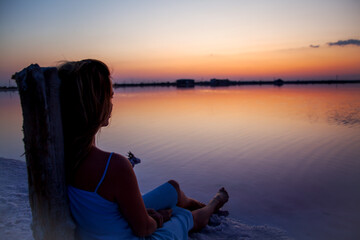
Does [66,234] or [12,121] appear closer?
[66,234]

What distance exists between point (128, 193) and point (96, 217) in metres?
0.29

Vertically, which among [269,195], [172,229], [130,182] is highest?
[130,182]

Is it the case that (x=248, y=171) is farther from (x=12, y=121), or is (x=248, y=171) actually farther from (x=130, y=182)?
(x=12, y=121)

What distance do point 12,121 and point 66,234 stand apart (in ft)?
47.4

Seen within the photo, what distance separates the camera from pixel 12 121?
13648 mm

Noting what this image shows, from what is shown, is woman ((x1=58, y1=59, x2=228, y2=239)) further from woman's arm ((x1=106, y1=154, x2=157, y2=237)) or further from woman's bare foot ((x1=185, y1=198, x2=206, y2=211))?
woman's bare foot ((x1=185, y1=198, x2=206, y2=211))

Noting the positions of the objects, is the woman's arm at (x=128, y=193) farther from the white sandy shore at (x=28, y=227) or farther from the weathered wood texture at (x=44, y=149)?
the white sandy shore at (x=28, y=227)

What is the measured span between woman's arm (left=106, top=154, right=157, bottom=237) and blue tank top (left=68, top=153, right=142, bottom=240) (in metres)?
0.04

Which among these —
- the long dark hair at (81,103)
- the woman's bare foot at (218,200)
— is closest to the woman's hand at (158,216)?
the long dark hair at (81,103)

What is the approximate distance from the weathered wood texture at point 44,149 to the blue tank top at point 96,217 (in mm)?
74

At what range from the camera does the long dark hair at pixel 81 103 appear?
59.8 inches

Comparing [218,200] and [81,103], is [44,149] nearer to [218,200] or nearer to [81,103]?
[81,103]

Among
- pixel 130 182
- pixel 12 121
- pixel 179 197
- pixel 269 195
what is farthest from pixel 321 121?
pixel 12 121

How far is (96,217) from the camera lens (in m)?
1.67
